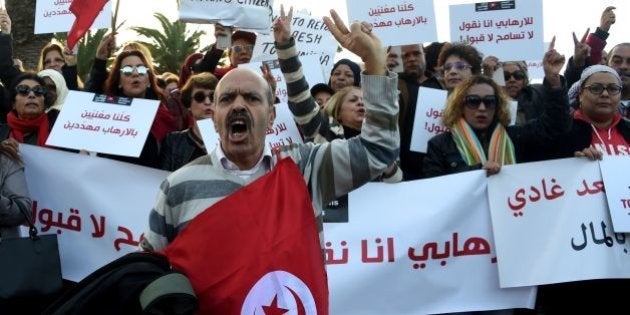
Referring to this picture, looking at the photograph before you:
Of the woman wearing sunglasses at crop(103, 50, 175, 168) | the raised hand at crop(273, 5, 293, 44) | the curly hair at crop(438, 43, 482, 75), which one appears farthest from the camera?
the curly hair at crop(438, 43, 482, 75)

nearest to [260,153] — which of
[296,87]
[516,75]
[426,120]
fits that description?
[296,87]

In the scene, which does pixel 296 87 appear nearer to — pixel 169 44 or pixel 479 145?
pixel 479 145

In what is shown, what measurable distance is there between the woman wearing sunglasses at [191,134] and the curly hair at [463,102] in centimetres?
150

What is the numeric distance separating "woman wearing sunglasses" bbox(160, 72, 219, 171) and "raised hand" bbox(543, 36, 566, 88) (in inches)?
81.2

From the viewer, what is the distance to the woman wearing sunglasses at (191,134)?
603 centimetres

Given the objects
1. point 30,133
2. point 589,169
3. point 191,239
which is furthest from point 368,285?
point 191,239

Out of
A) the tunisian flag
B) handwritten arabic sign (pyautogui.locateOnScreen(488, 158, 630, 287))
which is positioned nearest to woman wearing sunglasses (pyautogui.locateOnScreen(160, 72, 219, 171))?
handwritten arabic sign (pyautogui.locateOnScreen(488, 158, 630, 287))

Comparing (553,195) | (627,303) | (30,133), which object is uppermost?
(30,133)

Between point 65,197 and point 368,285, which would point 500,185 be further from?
point 65,197

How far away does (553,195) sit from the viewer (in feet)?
19.3

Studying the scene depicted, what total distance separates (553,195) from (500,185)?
0.33 m

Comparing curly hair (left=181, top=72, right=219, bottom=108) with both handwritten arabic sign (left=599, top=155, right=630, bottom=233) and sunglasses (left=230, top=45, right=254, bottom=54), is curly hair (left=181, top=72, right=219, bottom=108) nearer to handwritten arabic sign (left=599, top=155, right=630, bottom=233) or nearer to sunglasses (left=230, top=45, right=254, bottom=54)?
sunglasses (left=230, top=45, right=254, bottom=54)

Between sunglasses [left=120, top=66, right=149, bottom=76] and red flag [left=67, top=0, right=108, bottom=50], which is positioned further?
red flag [left=67, top=0, right=108, bottom=50]

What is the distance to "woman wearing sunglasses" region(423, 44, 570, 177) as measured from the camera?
591 centimetres
